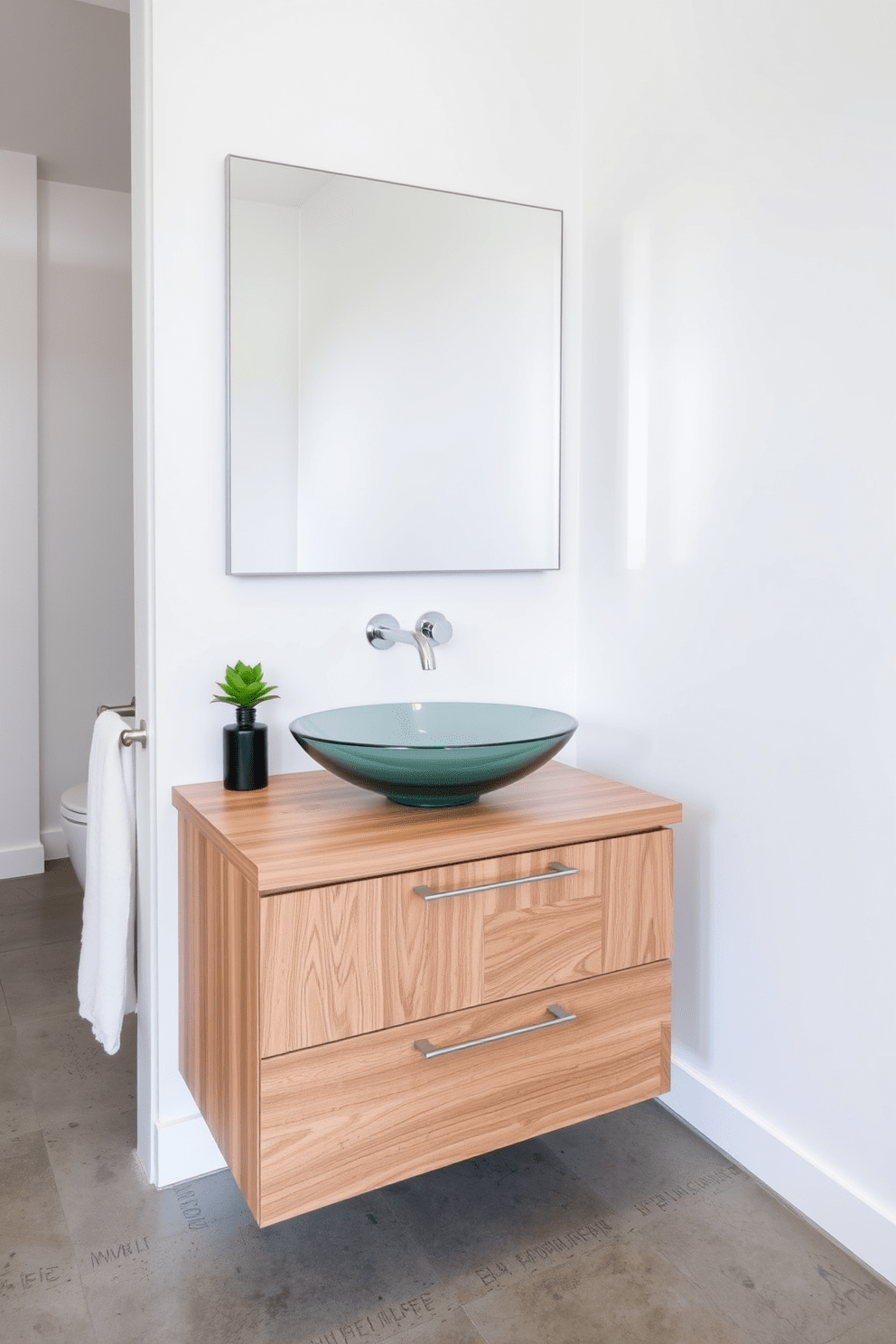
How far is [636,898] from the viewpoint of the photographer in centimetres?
168

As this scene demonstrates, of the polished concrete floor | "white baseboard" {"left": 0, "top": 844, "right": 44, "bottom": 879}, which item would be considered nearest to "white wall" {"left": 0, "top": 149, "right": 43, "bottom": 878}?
"white baseboard" {"left": 0, "top": 844, "right": 44, "bottom": 879}

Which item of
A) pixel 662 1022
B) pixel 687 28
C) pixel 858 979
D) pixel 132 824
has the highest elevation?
pixel 687 28

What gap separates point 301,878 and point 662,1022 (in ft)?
2.43

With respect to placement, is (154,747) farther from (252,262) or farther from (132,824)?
(252,262)

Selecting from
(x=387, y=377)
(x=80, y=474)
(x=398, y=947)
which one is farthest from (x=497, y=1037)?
(x=80, y=474)

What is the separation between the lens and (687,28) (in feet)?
6.05

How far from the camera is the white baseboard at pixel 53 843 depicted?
3.68 m

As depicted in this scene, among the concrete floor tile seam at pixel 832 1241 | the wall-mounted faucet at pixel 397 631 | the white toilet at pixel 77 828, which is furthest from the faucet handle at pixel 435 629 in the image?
the white toilet at pixel 77 828

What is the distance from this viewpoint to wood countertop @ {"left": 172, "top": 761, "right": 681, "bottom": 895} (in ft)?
4.63

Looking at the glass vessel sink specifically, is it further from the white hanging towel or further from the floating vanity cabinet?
the white hanging towel

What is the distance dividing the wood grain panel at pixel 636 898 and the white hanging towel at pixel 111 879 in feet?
2.79

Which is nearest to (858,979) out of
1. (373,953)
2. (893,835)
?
(893,835)

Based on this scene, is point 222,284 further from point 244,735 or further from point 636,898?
point 636,898

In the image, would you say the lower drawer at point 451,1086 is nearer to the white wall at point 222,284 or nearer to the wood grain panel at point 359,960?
the wood grain panel at point 359,960
